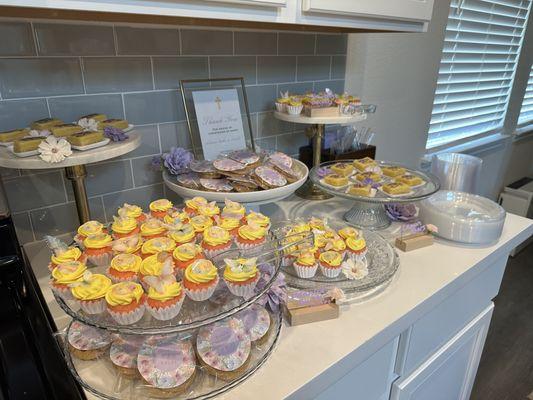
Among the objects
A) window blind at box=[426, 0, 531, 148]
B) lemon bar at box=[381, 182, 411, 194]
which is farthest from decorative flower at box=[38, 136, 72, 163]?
window blind at box=[426, 0, 531, 148]

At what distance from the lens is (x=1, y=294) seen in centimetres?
63

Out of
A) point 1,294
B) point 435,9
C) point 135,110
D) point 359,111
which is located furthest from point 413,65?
point 1,294

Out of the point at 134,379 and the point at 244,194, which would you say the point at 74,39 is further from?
the point at 134,379

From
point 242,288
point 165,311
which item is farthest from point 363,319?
point 165,311

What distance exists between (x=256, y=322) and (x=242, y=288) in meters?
0.08

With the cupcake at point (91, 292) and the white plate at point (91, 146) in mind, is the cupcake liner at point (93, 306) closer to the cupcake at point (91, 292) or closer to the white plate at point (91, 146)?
the cupcake at point (91, 292)

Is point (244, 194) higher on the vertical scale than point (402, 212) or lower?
higher

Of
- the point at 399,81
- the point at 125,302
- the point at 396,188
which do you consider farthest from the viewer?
the point at 399,81

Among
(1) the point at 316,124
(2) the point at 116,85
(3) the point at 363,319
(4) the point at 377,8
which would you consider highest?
(4) the point at 377,8

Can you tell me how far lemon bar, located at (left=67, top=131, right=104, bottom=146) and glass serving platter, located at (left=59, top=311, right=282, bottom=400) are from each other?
0.33 metres

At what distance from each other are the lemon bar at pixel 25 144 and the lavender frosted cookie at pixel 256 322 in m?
0.45

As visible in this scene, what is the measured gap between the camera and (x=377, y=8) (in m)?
0.89

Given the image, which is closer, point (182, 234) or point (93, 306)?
point (93, 306)

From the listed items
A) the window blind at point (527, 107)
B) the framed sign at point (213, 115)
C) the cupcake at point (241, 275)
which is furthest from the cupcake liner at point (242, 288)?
the window blind at point (527, 107)
